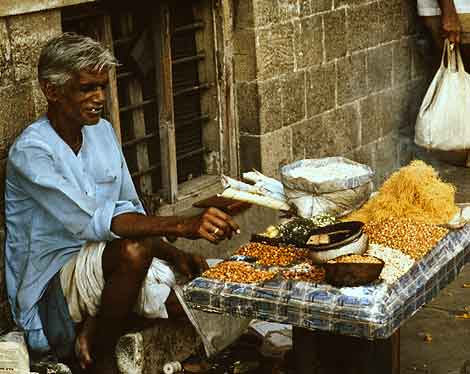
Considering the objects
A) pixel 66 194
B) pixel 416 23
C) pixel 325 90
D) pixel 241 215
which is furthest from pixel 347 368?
pixel 416 23

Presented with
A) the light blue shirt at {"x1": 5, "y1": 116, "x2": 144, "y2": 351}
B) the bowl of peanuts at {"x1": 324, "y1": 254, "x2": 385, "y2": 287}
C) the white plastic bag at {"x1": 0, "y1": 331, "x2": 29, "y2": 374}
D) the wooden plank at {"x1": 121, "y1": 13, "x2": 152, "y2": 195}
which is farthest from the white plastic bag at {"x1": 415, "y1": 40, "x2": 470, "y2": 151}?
the white plastic bag at {"x1": 0, "y1": 331, "x2": 29, "y2": 374}

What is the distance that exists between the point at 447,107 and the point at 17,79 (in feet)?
13.9

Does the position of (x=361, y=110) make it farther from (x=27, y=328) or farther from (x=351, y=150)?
(x=27, y=328)

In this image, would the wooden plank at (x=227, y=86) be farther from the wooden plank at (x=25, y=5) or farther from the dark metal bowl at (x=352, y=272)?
the dark metal bowl at (x=352, y=272)

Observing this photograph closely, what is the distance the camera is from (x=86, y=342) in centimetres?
487

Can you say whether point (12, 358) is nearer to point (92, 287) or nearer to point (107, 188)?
point (92, 287)

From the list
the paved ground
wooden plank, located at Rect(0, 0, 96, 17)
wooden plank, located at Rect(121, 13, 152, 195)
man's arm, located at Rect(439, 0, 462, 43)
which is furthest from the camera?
man's arm, located at Rect(439, 0, 462, 43)

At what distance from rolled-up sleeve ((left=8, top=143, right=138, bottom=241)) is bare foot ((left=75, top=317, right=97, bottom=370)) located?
18.1 inches

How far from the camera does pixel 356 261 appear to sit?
13.5ft

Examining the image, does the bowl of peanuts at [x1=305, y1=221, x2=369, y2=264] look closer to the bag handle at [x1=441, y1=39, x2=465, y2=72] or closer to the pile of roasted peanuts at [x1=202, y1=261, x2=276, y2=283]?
the pile of roasted peanuts at [x1=202, y1=261, x2=276, y2=283]

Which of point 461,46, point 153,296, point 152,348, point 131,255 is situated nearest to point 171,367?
point 152,348

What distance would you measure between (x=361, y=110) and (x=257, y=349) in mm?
2938

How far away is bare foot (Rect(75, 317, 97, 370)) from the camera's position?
485 centimetres

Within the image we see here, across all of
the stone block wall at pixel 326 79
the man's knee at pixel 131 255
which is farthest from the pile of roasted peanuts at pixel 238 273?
the stone block wall at pixel 326 79
